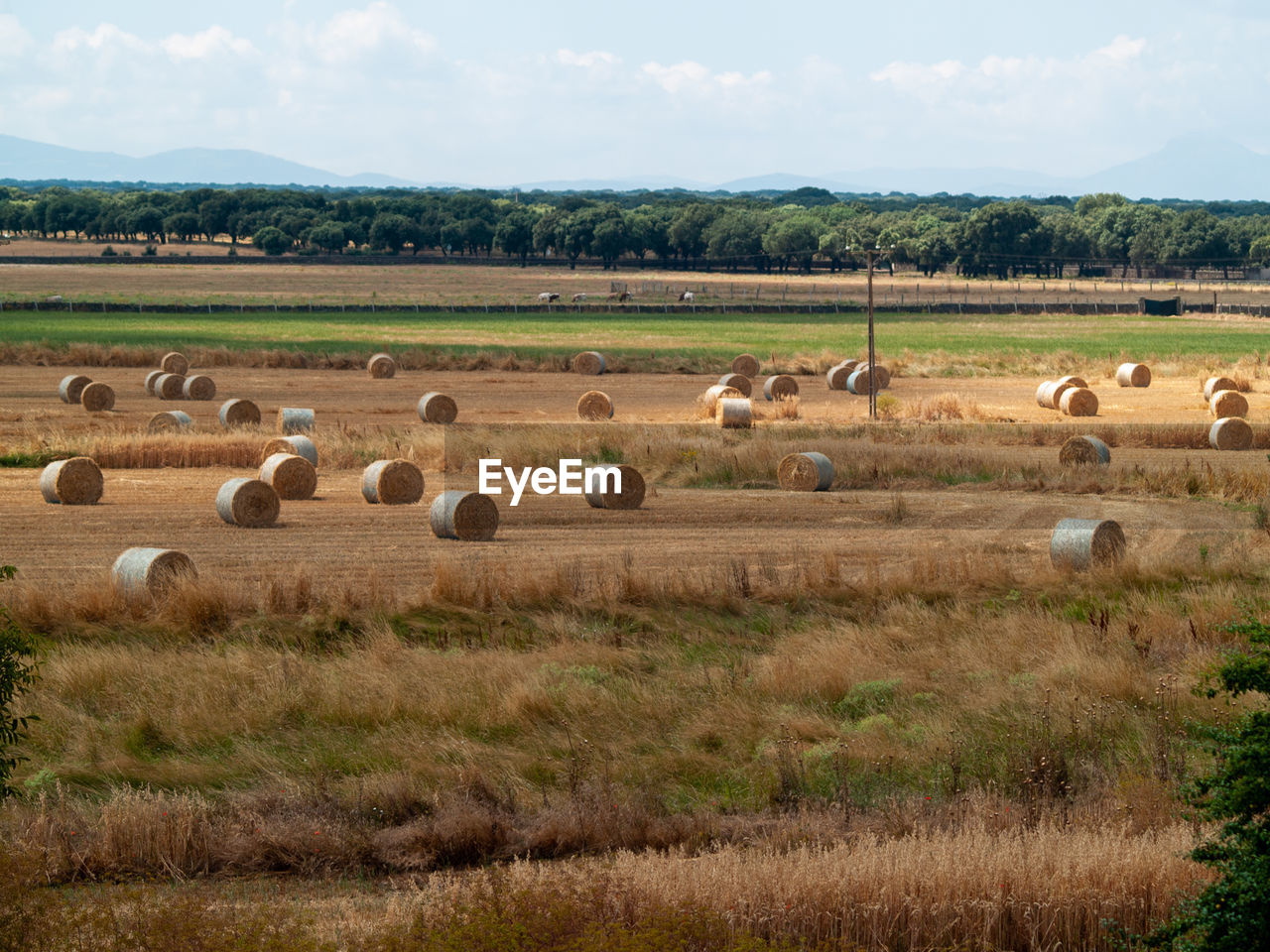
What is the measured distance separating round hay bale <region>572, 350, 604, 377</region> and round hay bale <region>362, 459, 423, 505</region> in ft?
103

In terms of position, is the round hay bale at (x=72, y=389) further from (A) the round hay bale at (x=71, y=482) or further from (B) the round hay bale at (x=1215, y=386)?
(B) the round hay bale at (x=1215, y=386)

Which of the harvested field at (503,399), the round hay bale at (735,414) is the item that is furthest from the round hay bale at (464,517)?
the round hay bale at (735,414)

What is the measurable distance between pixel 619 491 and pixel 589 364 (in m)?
32.8

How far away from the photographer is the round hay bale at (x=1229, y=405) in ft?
141

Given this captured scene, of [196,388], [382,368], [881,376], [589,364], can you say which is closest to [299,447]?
[196,388]

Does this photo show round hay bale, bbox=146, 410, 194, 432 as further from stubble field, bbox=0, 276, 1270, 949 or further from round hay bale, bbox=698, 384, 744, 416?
Answer: round hay bale, bbox=698, 384, 744, 416

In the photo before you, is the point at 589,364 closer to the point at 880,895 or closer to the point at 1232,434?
the point at 1232,434

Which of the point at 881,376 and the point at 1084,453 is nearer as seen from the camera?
the point at 1084,453

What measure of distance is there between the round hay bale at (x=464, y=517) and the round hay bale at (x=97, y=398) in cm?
2418

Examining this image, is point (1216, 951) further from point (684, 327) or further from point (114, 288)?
point (114, 288)

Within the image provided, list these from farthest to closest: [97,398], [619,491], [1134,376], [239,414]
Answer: [1134,376]
[97,398]
[239,414]
[619,491]

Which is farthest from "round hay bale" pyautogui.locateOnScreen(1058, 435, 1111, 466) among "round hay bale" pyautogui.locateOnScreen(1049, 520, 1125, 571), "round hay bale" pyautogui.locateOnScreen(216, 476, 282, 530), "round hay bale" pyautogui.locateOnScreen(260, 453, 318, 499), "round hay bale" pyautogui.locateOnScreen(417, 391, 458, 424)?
"round hay bale" pyautogui.locateOnScreen(417, 391, 458, 424)

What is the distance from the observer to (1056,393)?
46438 mm

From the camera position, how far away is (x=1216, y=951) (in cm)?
776
